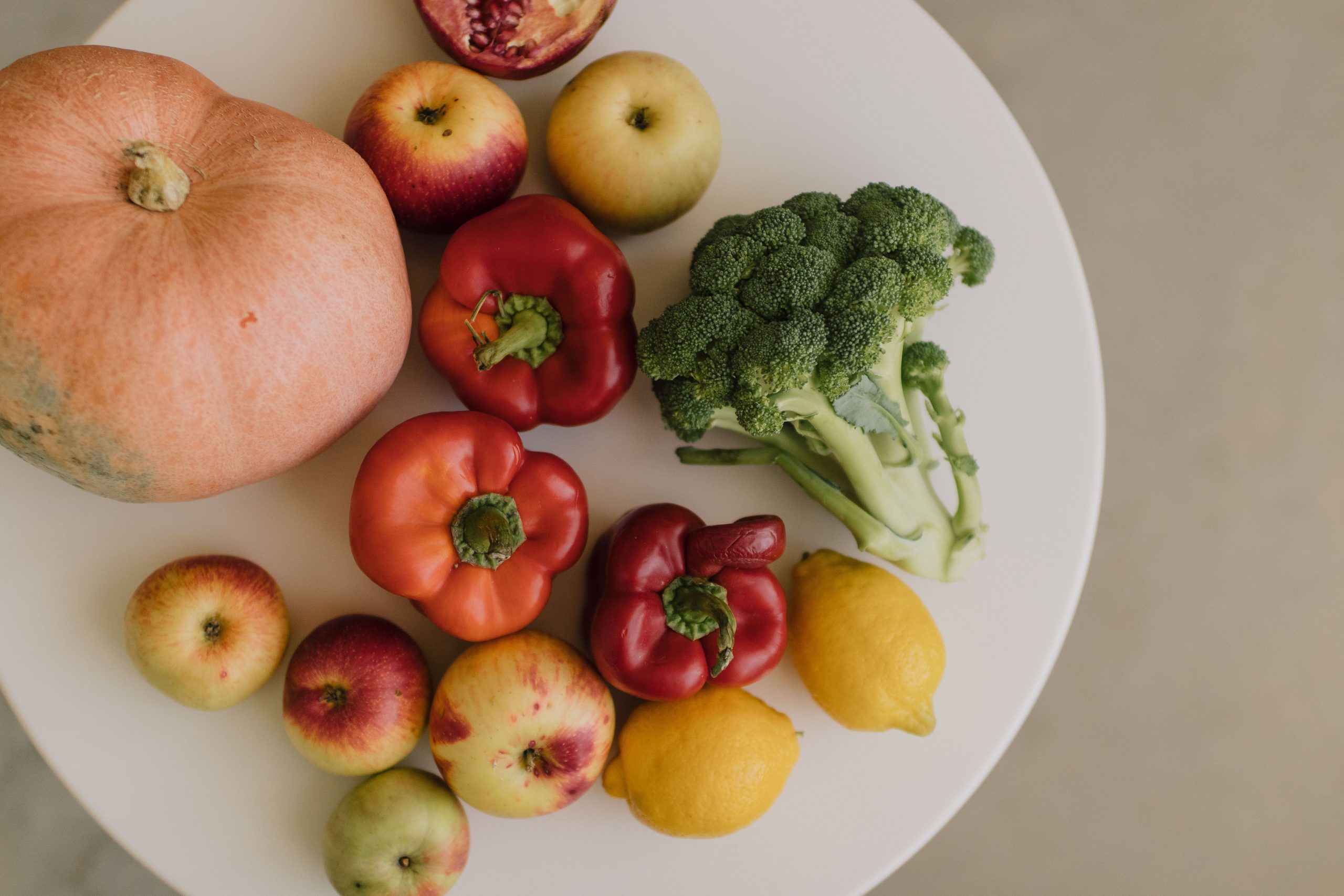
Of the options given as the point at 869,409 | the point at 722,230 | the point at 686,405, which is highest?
the point at 722,230

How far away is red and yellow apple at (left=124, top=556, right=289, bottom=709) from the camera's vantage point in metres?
0.98

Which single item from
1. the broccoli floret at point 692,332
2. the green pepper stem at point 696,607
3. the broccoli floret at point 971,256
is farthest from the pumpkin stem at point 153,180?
the broccoli floret at point 971,256

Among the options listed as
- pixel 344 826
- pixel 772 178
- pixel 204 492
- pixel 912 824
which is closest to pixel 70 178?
pixel 204 492

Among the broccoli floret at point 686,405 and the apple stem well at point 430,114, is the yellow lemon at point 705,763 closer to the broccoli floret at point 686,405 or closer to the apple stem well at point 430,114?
the broccoli floret at point 686,405

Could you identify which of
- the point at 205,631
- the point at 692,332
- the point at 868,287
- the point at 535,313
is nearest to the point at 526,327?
the point at 535,313

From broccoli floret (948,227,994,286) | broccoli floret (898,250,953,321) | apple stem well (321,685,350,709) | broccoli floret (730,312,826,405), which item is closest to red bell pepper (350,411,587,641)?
apple stem well (321,685,350,709)

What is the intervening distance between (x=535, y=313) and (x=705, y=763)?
1.96 feet

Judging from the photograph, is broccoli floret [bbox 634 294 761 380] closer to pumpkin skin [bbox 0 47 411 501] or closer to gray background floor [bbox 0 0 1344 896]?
pumpkin skin [bbox 0 47 411 501]

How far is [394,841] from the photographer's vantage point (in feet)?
3.16

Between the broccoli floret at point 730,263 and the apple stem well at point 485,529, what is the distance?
1.21 ft

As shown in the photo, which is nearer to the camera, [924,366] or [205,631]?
[205,631]

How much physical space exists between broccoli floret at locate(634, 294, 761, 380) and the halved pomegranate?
16.2 inches

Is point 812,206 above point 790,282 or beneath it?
above

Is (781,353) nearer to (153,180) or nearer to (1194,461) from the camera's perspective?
(153,180)
